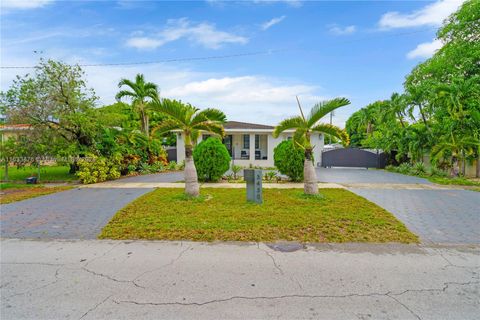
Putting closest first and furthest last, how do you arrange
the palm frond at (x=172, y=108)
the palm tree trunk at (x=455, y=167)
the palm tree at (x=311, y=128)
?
1. the palm frond at (x=172, y=108)
2. the palm tree at (x=311, y=128)
3. the palm tree trunk at (x=455, y=167)

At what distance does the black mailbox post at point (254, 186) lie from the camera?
22.1 feet

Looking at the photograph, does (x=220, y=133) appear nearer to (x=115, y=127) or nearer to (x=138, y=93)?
(x=115, y=127)

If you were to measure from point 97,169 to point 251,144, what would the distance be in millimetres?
10734

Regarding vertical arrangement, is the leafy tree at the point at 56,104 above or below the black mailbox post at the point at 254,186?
above

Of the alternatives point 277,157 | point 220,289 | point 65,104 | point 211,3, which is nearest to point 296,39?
point 211,3

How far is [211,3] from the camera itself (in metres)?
10.4

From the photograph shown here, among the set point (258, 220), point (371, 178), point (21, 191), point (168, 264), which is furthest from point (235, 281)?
point (371, 178)

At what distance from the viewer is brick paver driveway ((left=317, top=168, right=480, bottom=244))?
4.62m

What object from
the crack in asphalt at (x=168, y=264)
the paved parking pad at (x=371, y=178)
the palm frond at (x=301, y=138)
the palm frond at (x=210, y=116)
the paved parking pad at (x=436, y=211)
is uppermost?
the palm frond at (x=210, y=116)

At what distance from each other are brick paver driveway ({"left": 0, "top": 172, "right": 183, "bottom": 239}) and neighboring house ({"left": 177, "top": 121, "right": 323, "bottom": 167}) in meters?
10.5

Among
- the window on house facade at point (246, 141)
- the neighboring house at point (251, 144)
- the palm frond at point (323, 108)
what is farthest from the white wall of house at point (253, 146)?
the palm frond at point (323, 108)

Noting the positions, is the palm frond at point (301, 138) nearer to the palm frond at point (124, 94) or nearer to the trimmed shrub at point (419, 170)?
the trimmed shrub at point (419, 170)

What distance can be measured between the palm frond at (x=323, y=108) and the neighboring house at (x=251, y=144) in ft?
35.2

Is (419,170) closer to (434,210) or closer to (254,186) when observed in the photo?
(434,210)
